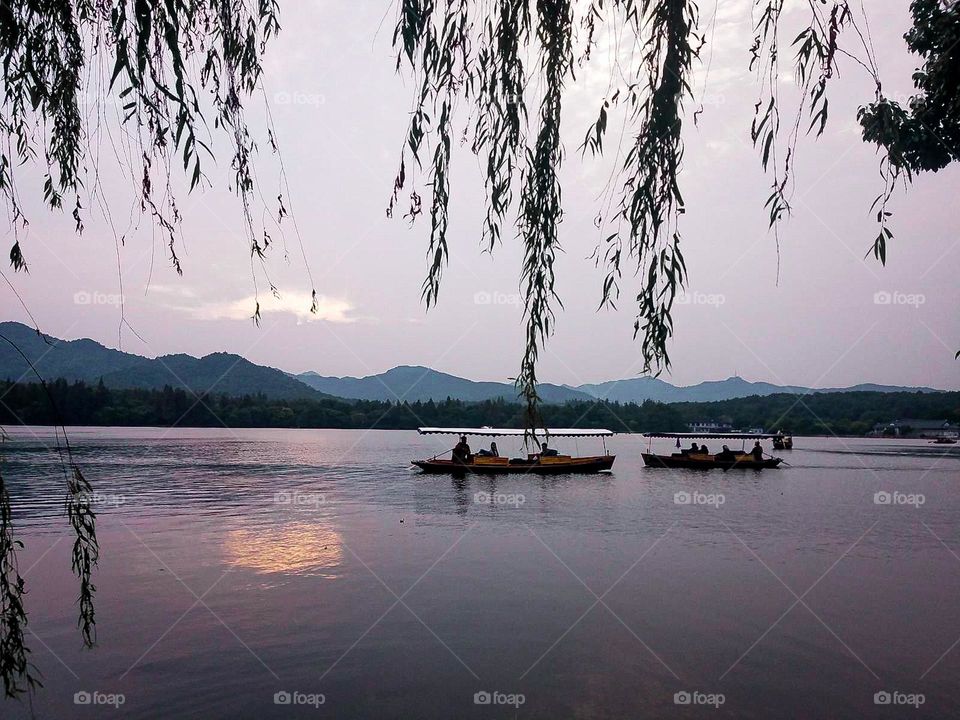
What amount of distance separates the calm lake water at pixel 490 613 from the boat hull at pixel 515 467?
15091 millimetres

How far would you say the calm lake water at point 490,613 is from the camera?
1320cm

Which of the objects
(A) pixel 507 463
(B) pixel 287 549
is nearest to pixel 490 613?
(B) pixel 287 549

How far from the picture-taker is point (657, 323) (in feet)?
13.3

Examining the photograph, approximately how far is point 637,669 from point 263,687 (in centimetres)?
780

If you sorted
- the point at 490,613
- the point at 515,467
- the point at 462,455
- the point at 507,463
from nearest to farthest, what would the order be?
1. the point at 490,613
2. the point at 462,455
3. the point at 515,467
4. the point at 507,463

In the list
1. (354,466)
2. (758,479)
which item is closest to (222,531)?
(354,466)

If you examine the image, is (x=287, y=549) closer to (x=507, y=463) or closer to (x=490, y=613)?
(x=490, y=613)

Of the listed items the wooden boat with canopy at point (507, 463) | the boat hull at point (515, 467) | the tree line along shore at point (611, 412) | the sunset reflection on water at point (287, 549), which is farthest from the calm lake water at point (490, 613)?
the tree line along shore at point (611, 412)

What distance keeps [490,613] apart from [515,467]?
135ft

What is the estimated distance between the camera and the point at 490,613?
18.4m

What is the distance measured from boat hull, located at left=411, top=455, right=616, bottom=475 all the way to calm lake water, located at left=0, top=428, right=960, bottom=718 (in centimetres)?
1509

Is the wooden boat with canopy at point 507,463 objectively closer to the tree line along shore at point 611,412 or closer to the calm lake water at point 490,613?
Result: the calm lake water at point 490,613

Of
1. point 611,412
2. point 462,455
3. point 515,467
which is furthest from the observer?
point 611,412

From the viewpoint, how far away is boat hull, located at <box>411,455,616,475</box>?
2204 inches
